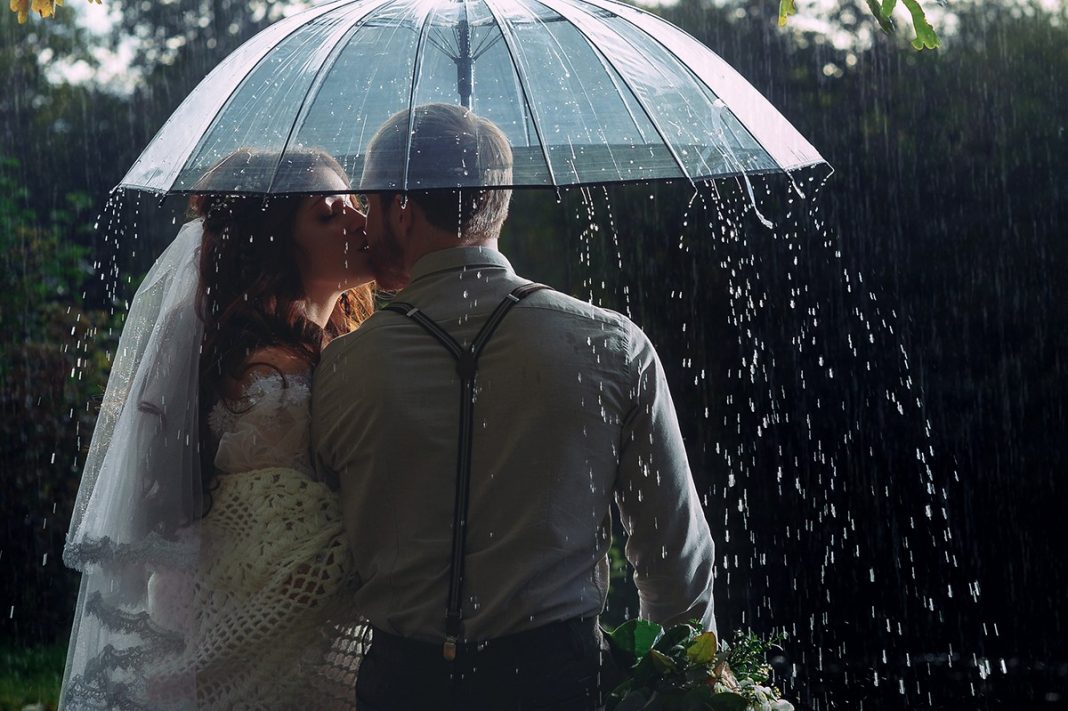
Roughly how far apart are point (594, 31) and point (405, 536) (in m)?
1.14

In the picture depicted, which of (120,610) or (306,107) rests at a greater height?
(306,107)

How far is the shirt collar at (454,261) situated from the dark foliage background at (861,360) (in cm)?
439

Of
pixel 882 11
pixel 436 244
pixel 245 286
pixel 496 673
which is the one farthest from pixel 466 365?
pixel 882 11

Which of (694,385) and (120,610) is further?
(694,385)

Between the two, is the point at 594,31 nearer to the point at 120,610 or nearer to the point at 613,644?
the point at 613,644

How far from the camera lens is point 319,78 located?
2467 millimetres

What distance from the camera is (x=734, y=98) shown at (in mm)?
2576

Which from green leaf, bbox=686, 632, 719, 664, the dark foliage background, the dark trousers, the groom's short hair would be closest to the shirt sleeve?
green leaf, bbox=686, 632, 719, 664

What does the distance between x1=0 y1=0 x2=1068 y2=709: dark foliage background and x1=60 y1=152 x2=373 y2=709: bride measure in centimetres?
416

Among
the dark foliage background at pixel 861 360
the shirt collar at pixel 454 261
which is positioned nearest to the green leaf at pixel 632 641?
the shirt collar at pixel 454 261

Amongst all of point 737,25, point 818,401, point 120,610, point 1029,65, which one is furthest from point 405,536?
point 737,25

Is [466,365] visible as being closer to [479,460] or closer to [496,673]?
[479,460]

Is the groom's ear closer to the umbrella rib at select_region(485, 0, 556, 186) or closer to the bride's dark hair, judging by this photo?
the bride's dark hair

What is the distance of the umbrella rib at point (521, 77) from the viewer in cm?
234
